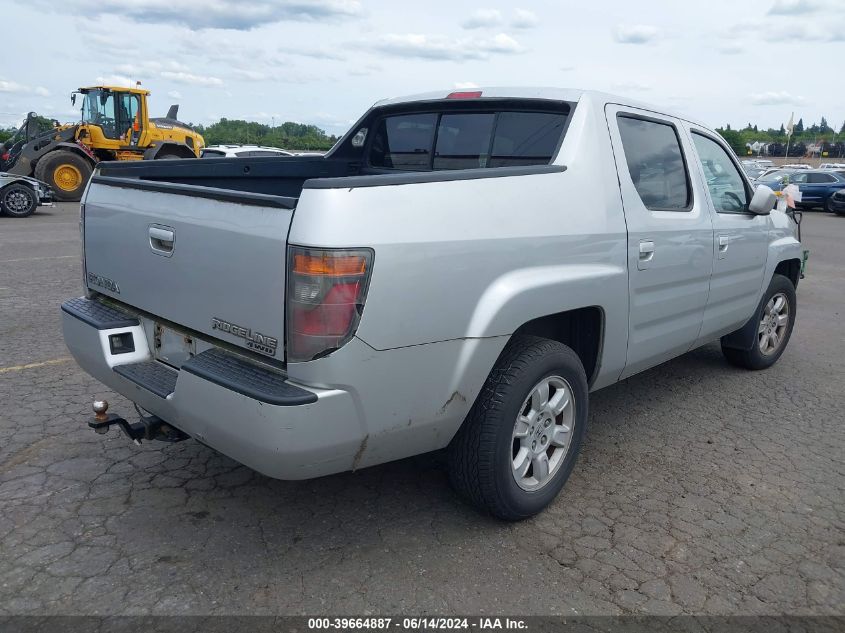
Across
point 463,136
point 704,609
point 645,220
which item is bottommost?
point 704,609

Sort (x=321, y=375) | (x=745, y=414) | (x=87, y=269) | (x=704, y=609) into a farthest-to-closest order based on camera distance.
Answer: (x=745, y=414) < (x=87, y=269) < (x=704, y=609) < (x=321, y=375)

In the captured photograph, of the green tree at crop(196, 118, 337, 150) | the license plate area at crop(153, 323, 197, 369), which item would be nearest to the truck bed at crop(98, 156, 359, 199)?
the license plate area at crop(153, 323, 197, 369)

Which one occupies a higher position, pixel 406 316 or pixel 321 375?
pixel 406 316

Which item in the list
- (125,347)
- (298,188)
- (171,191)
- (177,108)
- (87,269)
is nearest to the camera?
(171,191)

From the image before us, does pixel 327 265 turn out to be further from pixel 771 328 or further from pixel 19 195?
pixel 19 195

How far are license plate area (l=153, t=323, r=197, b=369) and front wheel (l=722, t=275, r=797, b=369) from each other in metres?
4.13

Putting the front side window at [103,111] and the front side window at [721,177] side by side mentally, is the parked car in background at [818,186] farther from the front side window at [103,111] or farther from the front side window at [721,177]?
the front side window at [721,177]

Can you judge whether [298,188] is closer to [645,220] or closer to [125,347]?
[125,347]

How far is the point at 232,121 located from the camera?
60312mm

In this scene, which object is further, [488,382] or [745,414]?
[745,414]

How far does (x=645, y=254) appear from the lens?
3.66 metres

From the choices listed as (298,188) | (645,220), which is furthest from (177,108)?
(645,220)

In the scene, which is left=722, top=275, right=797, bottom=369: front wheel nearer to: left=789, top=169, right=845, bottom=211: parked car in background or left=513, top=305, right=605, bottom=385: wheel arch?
left=513, top=305, right=605, bottom=385: wheel arch

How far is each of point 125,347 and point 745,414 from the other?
3792mm
